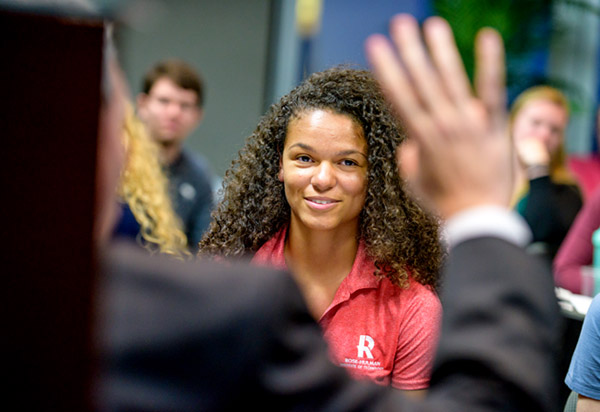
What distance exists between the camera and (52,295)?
2.14 feet

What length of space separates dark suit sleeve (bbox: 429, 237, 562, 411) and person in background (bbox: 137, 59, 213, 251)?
Result: 267cm

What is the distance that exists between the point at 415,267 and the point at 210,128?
403cm

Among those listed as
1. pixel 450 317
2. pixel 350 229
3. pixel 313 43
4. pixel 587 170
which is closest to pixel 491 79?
pixel 450 317

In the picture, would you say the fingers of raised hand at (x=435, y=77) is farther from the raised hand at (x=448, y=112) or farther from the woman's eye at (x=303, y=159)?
the woman's eye at (x=303, y=159)

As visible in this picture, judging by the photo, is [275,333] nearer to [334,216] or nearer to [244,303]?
[244,303]

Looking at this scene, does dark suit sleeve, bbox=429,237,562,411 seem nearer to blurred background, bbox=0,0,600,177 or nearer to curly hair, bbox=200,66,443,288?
curly hair, bbox=200,66,443,288

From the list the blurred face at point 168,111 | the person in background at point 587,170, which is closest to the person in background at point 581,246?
the blurred face at point 168,111

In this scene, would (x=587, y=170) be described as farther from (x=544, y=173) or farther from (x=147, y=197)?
(x=147, y=197)

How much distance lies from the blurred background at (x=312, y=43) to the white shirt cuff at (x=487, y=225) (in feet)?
14.0

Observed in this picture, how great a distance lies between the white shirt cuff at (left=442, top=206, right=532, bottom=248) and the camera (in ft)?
2.53

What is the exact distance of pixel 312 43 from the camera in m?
5.68

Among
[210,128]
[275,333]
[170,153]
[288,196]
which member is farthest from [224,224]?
[210,128]

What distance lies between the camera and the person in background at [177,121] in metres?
3.43

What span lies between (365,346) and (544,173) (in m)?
1.80
